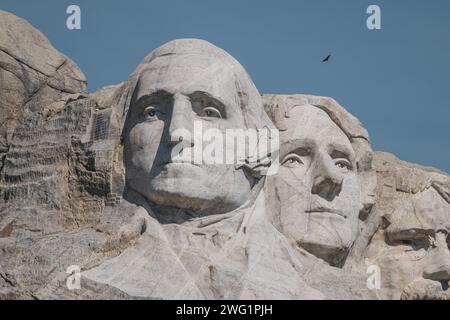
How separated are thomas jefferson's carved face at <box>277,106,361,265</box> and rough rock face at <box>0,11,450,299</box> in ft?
0.05

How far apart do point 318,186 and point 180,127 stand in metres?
2.12

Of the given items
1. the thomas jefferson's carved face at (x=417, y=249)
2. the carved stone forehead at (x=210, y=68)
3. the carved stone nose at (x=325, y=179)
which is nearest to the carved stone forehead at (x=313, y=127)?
the carved stone nose at (x=325, y=179)

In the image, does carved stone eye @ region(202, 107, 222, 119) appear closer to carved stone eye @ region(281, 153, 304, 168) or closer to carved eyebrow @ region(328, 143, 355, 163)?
carved stone eye @ region(281, 153, 304, 168)

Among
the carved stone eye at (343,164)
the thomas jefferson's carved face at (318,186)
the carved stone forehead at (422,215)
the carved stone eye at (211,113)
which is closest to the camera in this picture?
the carved stone eye at (211,113)

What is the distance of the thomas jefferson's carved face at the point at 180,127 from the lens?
57.0 feet

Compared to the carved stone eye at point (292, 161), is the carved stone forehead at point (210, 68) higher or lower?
higher

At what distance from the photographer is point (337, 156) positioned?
19.0 metres

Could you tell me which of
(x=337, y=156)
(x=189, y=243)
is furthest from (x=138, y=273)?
(x=337, y=156)

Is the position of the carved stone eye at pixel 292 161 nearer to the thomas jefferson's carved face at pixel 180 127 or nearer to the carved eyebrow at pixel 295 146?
the carved eyebrow at pixel 295 146

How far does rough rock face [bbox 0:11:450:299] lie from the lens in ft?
55.4

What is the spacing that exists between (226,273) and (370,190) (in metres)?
3.25

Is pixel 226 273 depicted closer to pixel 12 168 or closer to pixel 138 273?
pixel 138 273

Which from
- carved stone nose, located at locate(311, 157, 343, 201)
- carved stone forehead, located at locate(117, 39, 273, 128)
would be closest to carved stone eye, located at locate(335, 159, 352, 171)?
carved stone nose, located at locate(311, 157, 343, 201)

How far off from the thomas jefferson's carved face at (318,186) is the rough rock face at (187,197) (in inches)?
0.6
